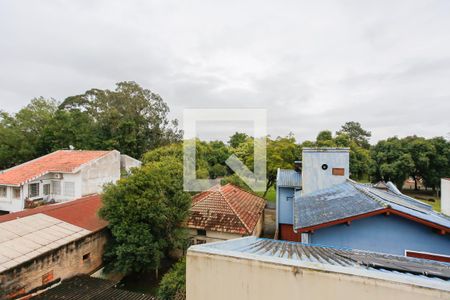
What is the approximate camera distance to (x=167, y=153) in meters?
17.9

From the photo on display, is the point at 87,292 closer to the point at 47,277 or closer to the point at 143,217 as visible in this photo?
the point at 47,277

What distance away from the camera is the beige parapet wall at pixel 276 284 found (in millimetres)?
2158

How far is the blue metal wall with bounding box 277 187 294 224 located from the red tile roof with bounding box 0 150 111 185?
13719 millimetres

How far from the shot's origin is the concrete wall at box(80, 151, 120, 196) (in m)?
15.4

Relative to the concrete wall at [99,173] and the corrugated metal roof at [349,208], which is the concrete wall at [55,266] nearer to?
the corrugated metal roof at [349,208]

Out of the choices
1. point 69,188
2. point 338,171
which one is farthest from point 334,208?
point 69,188

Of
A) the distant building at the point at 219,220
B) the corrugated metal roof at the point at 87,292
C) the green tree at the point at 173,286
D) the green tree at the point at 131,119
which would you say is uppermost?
the green tree at the point at 131,119

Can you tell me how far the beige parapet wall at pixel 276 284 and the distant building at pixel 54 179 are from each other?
48.2ft

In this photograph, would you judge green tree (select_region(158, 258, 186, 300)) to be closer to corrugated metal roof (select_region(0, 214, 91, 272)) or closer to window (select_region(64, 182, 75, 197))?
corrugated metal roof (select_region(0, 214, 91, 272))

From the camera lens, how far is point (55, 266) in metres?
6.61

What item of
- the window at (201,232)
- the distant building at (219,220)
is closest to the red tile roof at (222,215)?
the distant building at (219,220)

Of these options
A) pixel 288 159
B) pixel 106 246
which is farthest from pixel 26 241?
pixel 288 159

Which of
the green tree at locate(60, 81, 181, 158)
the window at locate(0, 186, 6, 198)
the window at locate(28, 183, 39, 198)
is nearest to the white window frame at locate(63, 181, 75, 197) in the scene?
the window at locate(28, 183, 39, 198)

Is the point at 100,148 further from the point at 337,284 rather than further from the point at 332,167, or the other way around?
the point at 337,284
